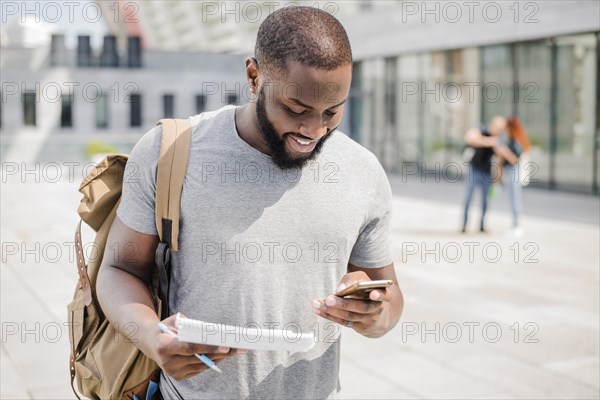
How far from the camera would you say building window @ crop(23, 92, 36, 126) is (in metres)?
34.3

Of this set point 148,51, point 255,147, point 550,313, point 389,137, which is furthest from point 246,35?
point 255,147

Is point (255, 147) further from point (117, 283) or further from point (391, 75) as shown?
point (391, 75)

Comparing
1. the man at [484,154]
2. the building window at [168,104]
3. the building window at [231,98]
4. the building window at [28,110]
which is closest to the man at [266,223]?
the man at [484,154]

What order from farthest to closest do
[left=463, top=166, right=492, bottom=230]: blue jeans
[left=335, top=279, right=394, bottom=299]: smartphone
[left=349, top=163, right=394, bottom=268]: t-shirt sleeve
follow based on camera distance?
1. [left=463, top=166, right=492, bottom=230]: blue jeans
2. [left=349, top=163, right=394, bottom=268]: t-shirt sleeve
3. [left=335, top=279, right=394, bottom=299]: smartphone

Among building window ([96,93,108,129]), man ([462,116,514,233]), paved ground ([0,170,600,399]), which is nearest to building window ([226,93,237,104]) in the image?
building window ([96,93,108,129])

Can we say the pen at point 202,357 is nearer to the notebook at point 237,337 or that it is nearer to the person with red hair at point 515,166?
the notebook at point 237,337

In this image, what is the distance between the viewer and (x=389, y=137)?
25078mm

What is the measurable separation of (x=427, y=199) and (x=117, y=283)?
1563cm

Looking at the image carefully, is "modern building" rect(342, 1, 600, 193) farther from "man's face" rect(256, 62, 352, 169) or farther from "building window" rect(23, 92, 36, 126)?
"man's face" rect(256, 62, 352, 169)

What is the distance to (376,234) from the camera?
7.26ft

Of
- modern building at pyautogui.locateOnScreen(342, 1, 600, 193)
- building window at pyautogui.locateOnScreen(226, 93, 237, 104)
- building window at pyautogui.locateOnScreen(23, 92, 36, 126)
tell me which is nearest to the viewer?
modern building at pyautogui.locateOnScreen(342, 1, 600, 193)

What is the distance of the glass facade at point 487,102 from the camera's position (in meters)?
17.3

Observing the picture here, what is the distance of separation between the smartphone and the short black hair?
54 cm

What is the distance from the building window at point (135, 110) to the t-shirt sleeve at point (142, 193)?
3559 centimetres
